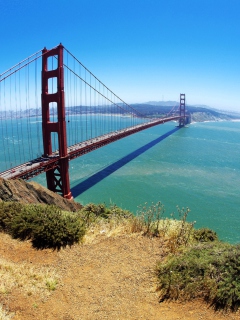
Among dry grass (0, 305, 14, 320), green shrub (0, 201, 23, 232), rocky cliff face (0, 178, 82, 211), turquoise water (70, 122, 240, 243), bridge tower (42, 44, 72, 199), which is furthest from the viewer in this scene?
bridge tower (42, 44, 72, 199)

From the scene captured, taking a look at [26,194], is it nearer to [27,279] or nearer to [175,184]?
[27,279]

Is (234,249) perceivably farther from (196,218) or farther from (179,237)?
(196,218)

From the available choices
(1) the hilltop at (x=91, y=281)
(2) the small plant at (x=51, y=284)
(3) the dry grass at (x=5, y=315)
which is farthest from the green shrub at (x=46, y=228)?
(3) the dry grass at (x=5, y=315)

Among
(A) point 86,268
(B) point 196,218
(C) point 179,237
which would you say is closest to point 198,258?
(C) point 179,237

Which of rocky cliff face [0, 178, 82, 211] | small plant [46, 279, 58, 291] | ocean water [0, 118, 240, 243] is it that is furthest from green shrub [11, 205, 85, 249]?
ocean water [0, 118, 240, 243]

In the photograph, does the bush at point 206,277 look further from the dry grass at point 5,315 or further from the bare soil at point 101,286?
the dry grass at point 5,315

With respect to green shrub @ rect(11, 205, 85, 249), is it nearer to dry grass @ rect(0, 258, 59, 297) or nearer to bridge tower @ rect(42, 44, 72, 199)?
dry grass @ rect(0, 258, 59, 297)
